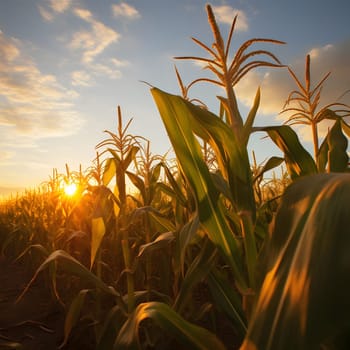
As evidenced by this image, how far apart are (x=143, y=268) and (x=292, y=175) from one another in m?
1.83

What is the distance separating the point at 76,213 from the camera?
3.65m

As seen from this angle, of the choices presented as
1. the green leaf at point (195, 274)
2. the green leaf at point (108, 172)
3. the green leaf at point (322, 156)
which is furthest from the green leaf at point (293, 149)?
the green leaf at point (108, 172)

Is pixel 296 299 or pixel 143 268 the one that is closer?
pixel 296 299

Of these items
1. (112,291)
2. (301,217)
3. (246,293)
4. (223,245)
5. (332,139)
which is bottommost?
(112,291)

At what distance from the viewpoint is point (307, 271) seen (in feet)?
1.79

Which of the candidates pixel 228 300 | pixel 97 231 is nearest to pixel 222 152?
pixel 228 300

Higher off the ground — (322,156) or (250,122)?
(250,122)

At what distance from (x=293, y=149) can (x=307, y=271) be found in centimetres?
82

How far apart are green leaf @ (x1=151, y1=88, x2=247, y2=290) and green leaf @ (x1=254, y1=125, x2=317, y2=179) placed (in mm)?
297

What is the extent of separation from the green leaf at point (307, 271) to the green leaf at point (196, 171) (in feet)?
1.63

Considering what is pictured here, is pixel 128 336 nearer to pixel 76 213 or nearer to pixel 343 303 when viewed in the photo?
pixel 343 303

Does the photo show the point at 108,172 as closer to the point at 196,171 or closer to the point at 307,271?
the point at 196,171

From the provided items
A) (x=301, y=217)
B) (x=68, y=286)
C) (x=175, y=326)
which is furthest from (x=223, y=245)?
(x=68, y=286)

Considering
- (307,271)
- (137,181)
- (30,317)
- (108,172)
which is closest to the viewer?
(307,271)
